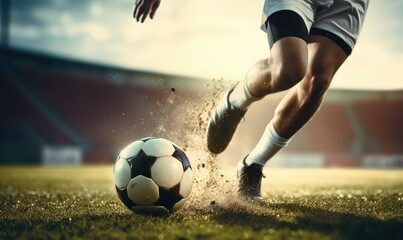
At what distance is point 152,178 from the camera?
237 centimetres

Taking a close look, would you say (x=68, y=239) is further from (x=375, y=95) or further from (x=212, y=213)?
(x=375, y=95)

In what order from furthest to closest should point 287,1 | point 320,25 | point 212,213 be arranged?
1. point 320,25
2. point 287,1
3. point 212,213

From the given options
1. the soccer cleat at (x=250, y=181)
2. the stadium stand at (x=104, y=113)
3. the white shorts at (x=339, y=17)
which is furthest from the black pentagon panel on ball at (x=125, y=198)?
the stadium stand at (x=104, y=113)

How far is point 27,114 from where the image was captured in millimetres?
20969

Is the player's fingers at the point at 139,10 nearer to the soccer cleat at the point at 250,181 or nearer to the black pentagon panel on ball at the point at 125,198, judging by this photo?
the black pentagon panel on ball at the point at 125,198

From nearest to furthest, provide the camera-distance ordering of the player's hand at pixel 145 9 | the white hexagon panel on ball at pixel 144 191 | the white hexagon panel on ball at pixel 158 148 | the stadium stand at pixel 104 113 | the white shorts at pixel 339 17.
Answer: the white hexagon panel on ball at pixel 144 191 → the white hexagon panel on ball at pixel 158 148 → the player's hand at pixel 145 9 → the white shorts at pixel 339 17 → the stadium stand at pixel 104 113

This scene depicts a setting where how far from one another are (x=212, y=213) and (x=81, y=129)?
21384mm

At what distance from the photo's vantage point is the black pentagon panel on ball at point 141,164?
7.84 ft

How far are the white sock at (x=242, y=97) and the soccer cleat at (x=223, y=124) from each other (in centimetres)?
4

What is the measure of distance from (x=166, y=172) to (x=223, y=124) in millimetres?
696

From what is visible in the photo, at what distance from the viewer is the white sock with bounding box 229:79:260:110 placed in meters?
2.74

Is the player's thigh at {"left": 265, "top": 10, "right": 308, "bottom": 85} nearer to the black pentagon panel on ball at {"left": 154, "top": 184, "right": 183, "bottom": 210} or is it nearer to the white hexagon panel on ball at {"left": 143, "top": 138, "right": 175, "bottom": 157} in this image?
the white hexagon panel on ball at {"left": 143, "top": 138, "right": 175, "bottom": 157}

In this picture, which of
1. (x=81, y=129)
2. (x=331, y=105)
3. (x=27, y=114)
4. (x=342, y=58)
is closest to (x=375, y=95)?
(x=331, y=105)

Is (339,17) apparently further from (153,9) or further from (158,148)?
(158,148)
